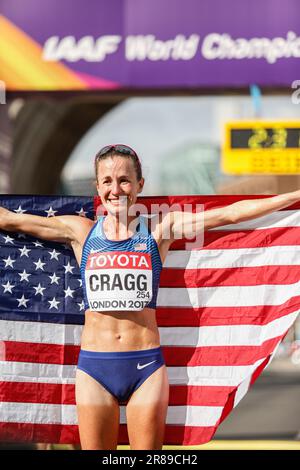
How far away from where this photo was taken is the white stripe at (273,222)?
643 centimetres

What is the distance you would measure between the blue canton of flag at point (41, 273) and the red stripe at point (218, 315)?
0.64m

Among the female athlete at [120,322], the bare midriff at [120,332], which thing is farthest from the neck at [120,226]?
the bare midriff at [120,332]

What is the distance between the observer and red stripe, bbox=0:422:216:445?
6438 millimetres

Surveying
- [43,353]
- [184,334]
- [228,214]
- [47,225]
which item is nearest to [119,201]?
[47,225]

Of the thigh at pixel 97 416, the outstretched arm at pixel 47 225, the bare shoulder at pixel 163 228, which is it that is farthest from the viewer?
the outstretched arm at pixel 47 225

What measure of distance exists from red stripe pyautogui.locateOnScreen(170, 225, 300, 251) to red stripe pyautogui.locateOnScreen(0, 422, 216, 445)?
134cm

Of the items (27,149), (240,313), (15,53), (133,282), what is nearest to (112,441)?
(133,282)

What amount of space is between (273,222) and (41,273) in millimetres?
1743

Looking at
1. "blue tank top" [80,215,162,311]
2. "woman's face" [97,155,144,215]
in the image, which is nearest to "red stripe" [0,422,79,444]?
"blue tank top" [80,215,162,311]

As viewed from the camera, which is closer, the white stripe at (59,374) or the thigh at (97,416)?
the thigh at (97,416)

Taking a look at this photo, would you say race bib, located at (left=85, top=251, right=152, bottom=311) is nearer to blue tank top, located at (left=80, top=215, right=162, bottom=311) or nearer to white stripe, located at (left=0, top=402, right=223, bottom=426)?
blue tank top, located at (left=80, top=215, right=162, bottom=311)

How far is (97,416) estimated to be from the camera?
5480 mm

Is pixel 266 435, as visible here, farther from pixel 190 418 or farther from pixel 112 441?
pixel 112 441

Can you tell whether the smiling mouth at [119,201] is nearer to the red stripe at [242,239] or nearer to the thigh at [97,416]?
the red stripe at [242,239]
